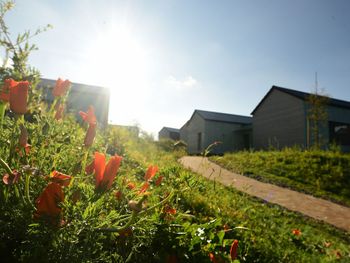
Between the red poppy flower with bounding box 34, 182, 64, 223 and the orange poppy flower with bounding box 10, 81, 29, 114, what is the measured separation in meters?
0.33

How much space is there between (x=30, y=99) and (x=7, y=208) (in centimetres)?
101

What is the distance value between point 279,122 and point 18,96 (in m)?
24.0

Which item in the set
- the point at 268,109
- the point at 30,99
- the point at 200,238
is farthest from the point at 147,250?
the point at 268,109

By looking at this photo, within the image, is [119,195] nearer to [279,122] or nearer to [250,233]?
[250,233]

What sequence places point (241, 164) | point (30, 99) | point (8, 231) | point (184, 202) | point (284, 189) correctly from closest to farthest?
point (8, 231) → point (30, 99) → point (184, 202) → point (284, 189) → point (241, 164)

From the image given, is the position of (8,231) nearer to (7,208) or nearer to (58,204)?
(7,208)

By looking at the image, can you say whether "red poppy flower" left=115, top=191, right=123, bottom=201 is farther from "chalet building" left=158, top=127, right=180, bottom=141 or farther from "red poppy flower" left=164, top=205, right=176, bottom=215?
"chalet building" left=158, top=127, right=180, bottom=141

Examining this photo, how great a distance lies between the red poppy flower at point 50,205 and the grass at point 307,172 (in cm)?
708

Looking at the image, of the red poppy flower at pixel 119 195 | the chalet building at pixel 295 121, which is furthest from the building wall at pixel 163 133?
the red poppy flower at pixel 119 195

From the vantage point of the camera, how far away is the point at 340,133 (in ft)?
71.6

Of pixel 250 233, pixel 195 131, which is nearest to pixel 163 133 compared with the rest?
pixel 195 131

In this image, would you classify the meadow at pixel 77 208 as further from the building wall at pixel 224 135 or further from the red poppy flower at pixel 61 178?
the building wall at pixel 224 135

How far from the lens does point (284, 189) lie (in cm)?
850

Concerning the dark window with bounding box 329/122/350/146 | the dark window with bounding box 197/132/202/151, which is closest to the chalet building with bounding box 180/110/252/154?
the dark window with bounding box 197/132/202/151
